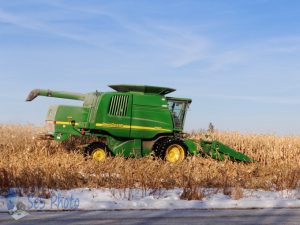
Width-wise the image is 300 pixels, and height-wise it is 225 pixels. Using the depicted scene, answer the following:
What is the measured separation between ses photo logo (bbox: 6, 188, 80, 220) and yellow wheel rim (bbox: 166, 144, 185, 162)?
24.9ft

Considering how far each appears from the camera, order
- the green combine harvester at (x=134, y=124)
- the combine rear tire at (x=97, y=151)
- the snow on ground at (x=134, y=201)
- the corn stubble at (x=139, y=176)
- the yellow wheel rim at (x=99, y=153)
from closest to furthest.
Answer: the snow on ground at (x=134, y=201) → the corn stubble at (x=139, y=176) → the combine rear tire at (x=97, y=151) → the yellow wheel rim at (x=99, y=153) → the green combine harvester at (x=134, y=124)

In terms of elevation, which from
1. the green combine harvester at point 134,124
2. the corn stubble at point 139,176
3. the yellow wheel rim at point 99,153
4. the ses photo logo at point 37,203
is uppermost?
the green combine harvester at point 134,124

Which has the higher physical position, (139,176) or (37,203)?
(139,176)

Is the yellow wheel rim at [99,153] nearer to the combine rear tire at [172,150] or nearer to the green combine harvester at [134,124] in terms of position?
the green combine harvester at [134,124]

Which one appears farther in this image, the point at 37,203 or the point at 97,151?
the point at 97,151

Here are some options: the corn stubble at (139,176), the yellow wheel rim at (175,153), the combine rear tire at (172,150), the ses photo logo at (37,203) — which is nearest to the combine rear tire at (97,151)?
the corn stubble at (139,176)

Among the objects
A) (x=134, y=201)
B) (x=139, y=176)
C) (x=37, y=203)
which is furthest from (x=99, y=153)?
(x=37, y=203)

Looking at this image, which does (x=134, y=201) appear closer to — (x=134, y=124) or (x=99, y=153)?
(x=99, y=153)

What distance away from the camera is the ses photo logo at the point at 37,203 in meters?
8.37

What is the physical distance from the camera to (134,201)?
8867mm

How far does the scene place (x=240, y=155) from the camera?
16969 mm

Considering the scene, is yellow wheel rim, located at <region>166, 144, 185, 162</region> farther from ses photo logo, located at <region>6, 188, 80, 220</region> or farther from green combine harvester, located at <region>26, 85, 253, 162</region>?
ses photo logo, located at <region>6, 188, 80, 220</region>

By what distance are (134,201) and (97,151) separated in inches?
281

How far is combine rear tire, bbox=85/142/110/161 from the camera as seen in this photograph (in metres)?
15.7
